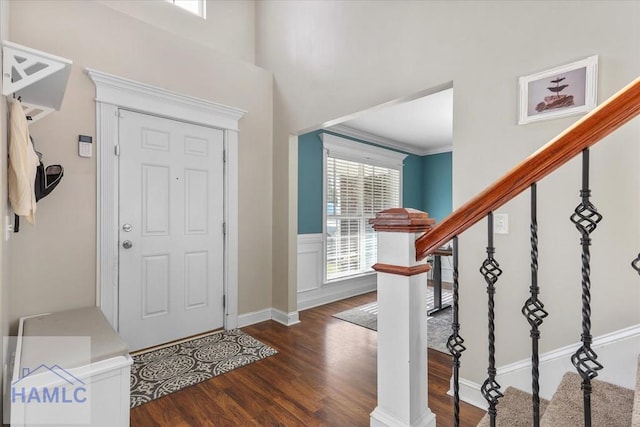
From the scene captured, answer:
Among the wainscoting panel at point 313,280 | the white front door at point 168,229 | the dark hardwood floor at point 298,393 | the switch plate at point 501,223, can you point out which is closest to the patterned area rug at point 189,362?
the dark hardwood floor at point 298,393

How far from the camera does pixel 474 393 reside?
1980 mm

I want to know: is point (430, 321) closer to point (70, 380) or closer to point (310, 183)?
point (310, 183)

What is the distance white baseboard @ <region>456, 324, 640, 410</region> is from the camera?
1.38m

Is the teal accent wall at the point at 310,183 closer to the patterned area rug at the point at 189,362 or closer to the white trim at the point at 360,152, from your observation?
the white trim at the point at 360,152

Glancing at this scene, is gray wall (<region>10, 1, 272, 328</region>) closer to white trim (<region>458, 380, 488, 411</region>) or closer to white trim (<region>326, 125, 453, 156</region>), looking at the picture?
white trim (<region>326, 125, 453, 156</region>)

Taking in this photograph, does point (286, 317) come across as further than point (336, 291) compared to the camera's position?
No

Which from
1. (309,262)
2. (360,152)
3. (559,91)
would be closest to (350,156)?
(360,152)

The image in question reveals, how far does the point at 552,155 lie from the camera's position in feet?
2.66

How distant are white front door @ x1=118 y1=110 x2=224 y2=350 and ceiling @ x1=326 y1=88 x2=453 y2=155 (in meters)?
1.77

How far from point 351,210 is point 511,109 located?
10.3 ft

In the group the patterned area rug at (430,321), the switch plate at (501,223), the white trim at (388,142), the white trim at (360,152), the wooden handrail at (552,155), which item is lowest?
the patterned area rug at (430,321)

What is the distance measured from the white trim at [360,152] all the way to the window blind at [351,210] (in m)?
0.08

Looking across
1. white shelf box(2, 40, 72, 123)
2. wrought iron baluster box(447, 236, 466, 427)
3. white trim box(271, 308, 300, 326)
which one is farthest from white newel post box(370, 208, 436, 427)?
→ white trim box(271, 308, 300, 326)

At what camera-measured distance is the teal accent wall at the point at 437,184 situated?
19.0ft
